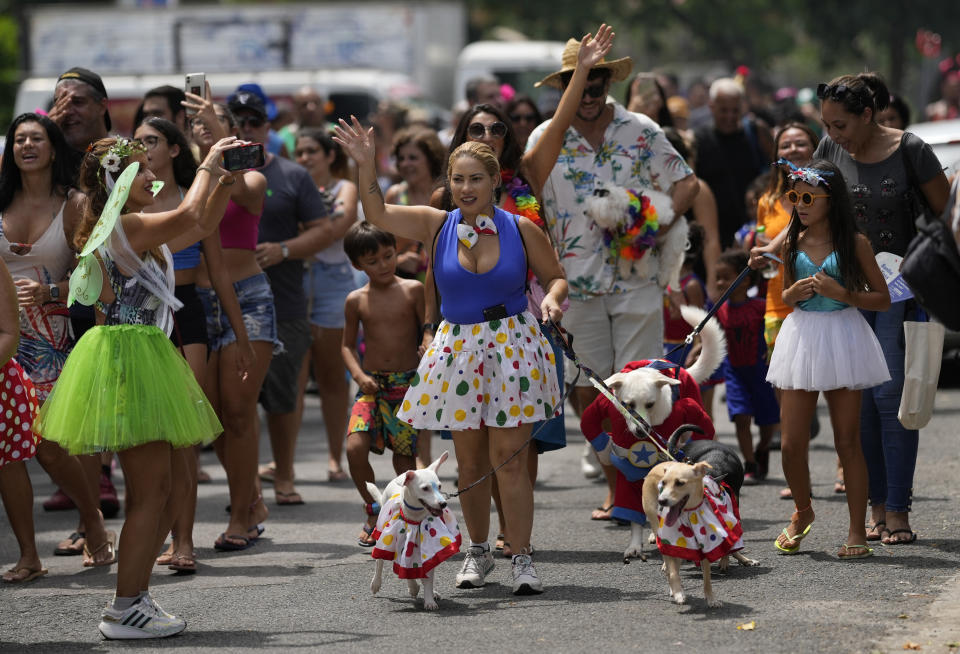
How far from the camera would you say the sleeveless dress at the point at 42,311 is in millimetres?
7773

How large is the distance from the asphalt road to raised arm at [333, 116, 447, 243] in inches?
64.8

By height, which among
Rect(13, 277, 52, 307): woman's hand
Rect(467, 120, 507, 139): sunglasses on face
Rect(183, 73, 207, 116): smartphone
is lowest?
Rect(13, 277, 52, 307): woman's hand

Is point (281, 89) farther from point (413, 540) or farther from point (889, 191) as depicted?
point (413, 540)

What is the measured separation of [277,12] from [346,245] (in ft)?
58.5

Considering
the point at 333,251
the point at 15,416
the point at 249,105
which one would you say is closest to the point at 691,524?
the point at 15,416

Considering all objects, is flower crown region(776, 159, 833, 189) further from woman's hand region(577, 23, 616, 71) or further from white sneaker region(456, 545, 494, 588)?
white sneaker region(456, 545, 494, 588)

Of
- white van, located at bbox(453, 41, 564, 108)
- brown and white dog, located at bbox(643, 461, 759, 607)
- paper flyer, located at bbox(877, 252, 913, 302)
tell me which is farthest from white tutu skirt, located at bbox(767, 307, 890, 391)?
white van, located at bbox(453, 41, 564, 108)

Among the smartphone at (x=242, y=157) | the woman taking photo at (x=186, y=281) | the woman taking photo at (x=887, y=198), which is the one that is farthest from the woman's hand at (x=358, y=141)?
the woman taking photo at (x=887, y=198)

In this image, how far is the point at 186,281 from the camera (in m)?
7.45

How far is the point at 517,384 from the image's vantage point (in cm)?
670

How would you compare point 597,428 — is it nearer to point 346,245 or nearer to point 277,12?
point 346,245

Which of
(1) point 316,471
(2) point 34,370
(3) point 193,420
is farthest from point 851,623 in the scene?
(1) point 316,471

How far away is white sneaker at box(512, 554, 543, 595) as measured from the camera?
6605 mm

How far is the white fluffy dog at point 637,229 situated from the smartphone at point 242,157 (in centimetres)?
222
